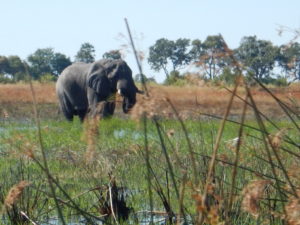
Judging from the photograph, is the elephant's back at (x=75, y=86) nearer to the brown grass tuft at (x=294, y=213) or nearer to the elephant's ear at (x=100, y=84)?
the elephant's ear at (x=100, y=84)

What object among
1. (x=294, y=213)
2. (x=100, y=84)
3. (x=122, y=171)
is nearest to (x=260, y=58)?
(x=294, y=213)

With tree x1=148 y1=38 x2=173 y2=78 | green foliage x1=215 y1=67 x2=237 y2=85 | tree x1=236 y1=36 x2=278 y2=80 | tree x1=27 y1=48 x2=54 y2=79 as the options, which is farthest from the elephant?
tree x1=27 y1=48 x2=54 y2=79

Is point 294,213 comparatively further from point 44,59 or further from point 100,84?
point 44,59

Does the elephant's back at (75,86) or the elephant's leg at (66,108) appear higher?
the elephant's back at (75,86)

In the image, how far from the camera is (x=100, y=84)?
57.3 ft

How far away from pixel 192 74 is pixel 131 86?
47.9ft

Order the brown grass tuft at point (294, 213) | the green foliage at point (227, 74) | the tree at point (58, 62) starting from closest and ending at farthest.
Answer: the brown grass tuft at point (294, 213), the green foliage at point (227, 74), the tree at point (58, 62)

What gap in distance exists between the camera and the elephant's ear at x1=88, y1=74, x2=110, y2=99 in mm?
17344

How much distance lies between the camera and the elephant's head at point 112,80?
17.1 metres

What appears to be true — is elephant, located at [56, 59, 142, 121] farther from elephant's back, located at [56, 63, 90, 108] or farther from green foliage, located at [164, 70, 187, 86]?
green foliage, located at [164, 70, 187, 86]

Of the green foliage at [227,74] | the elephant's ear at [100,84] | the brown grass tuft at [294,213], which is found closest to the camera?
the brown grass tuft at [294,213]

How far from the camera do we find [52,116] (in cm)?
2156

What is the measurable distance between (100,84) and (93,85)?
0.50 ft

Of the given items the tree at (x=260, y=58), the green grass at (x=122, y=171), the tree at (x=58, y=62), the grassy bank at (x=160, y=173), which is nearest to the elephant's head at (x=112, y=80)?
the grassy bank at (x=160, y=173)
